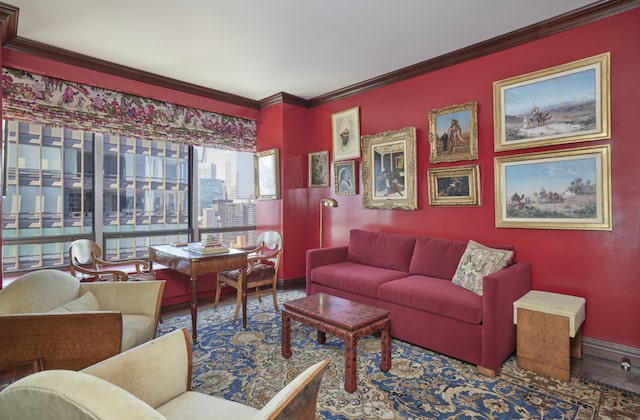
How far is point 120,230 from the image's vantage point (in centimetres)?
446

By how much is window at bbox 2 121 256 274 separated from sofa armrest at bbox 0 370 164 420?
155 inches

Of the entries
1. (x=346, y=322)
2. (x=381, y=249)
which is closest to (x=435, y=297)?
(x=346, y=322)

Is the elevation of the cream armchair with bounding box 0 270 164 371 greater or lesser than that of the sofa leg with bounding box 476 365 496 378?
greater

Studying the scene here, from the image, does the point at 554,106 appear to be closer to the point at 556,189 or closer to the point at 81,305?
the point at 556,189

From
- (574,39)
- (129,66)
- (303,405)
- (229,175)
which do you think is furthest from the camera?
(229,175)

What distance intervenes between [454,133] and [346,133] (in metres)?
1.61

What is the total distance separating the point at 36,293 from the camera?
2.08 meters

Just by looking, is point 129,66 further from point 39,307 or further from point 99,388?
point 99,388

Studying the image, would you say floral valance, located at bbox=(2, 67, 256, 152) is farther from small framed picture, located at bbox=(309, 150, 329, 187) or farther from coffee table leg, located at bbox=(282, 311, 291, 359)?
coffee table leg, located at bbox=(282, 311, 291, 359)

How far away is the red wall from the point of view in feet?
8.80

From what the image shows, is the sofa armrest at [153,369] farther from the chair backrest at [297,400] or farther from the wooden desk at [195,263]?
the wooden desk at [195,263]

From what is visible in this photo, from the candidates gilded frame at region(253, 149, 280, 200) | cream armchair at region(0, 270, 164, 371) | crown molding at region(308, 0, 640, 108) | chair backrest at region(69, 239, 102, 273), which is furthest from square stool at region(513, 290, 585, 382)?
chair backrest at region(69, 239, 102, 273)

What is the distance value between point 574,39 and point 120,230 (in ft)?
17.9

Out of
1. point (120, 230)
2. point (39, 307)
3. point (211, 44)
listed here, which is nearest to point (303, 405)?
point (39, 307)
